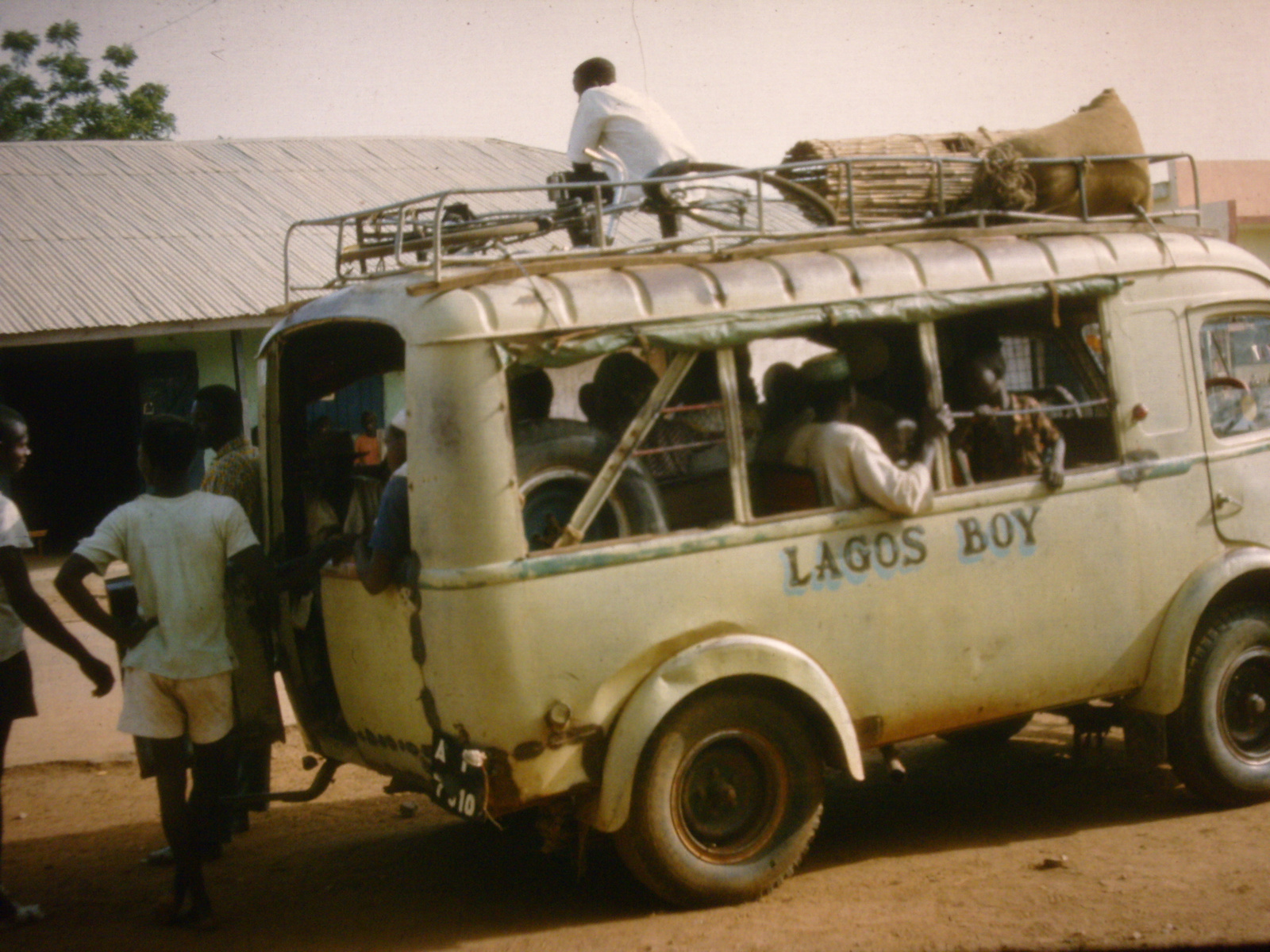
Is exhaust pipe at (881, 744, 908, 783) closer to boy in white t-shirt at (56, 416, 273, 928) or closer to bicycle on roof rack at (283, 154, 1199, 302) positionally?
bicycle on roof rack at (283, 154, 1199, 302)

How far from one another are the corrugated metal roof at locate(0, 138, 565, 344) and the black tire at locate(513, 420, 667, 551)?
10.4 m

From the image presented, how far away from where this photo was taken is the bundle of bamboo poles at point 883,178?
5.46 metres

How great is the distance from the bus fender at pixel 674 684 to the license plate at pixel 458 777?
42cm

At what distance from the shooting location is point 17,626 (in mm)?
4738

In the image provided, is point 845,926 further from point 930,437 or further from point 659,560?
point 930,437

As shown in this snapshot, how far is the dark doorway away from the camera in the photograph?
15773 millimetres

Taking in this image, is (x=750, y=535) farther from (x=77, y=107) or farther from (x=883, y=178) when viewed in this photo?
(x=77, y=107)

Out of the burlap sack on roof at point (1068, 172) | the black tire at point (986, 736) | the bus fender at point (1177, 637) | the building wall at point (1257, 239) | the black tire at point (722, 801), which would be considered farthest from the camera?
the building wall at point (1257, 239)

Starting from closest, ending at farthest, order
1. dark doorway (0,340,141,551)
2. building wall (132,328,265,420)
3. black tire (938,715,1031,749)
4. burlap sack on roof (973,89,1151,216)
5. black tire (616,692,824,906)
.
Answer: black tire (616,692,824,906)
burlap sack on roof (973,89,1151,216)
black tire (938,715,1031,749)
building wall (132,328,265,420)
dark doorway (0,340,141,551)

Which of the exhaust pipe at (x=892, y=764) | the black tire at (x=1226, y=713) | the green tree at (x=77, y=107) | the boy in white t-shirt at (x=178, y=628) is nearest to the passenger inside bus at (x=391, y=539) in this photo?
the boy in white t-shirt at (x=178, y=628)

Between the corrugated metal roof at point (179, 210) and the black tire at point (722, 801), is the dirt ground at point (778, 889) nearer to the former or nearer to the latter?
the black tire at point (722, 801)

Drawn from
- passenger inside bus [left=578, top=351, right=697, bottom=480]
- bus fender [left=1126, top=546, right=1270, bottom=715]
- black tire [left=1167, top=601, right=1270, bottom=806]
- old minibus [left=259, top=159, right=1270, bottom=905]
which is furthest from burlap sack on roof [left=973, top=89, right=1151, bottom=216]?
passenger inside bus [left=578, top=351, right=697, bottom=480]

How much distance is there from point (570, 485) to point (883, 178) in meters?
2.12

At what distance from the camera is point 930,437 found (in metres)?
4.89
